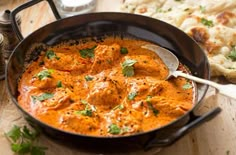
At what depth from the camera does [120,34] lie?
3.47 m

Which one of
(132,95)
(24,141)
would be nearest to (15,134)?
(24,141)

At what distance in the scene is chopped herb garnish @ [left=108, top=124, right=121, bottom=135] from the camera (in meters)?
2.56

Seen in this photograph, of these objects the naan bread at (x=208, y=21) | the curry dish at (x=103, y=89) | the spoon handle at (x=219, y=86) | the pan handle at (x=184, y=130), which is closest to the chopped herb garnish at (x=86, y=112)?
the curry dish at (x=103, y=89)

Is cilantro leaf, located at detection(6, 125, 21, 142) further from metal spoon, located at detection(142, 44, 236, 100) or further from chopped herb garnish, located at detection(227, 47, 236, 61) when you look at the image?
chopped herb garnish, located at detection(227, 47, 236, 61)

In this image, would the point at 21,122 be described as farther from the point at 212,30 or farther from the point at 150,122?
the point at 212,30

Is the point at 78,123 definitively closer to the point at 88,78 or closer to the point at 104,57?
the point at 88,78

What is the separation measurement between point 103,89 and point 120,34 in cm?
78

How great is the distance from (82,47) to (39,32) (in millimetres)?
366

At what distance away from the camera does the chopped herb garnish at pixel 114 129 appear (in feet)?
8.39

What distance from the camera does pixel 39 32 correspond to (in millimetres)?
3240

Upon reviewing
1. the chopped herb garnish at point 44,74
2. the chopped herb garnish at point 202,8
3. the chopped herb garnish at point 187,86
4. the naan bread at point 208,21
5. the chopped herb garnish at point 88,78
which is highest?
the chopped herb garnish at point 44,74

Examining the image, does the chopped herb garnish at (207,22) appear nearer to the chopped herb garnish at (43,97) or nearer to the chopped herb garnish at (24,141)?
the chopped herb garnish at (43,97)

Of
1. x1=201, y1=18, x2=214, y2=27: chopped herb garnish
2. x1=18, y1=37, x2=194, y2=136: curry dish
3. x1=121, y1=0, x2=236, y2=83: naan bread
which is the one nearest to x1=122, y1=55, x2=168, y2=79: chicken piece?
x1=18, y1=37, x2=194, y2=136: curry dish

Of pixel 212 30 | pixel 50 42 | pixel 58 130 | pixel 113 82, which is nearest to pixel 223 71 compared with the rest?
pixel 212 30
